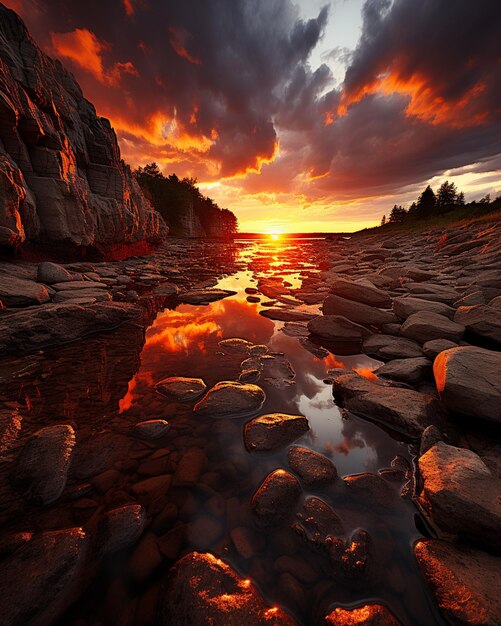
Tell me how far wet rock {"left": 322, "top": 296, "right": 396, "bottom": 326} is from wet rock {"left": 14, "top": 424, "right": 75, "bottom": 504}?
22.0 feet

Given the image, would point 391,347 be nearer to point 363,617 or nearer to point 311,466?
point 311,466

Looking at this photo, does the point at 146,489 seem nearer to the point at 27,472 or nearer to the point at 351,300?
the point at 27,472

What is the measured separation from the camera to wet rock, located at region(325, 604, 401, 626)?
59.4 inches

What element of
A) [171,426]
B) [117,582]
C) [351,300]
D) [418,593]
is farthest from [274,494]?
[351,300]

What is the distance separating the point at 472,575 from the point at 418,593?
1.24 ft

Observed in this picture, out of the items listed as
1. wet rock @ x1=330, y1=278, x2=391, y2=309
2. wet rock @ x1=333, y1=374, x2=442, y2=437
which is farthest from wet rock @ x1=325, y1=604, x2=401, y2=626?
wet rock @ x1=330, y1=278, x2=391, y2=309

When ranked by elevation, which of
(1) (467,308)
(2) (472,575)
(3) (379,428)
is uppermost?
(1) (467,308)

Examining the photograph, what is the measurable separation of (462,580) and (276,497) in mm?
1345

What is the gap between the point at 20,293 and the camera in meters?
6.64

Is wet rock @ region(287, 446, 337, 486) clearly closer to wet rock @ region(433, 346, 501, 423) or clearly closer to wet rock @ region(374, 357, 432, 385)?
wet rock @ region(433, 346, 501, 423)

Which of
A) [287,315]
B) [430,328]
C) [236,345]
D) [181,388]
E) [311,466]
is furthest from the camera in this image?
[287,315]

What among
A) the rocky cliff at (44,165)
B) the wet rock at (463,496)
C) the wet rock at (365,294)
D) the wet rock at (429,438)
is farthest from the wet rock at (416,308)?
the rocky cliff at (44,165)

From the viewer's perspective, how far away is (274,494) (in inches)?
90.7

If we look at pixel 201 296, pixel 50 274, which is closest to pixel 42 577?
pixel 201 296
